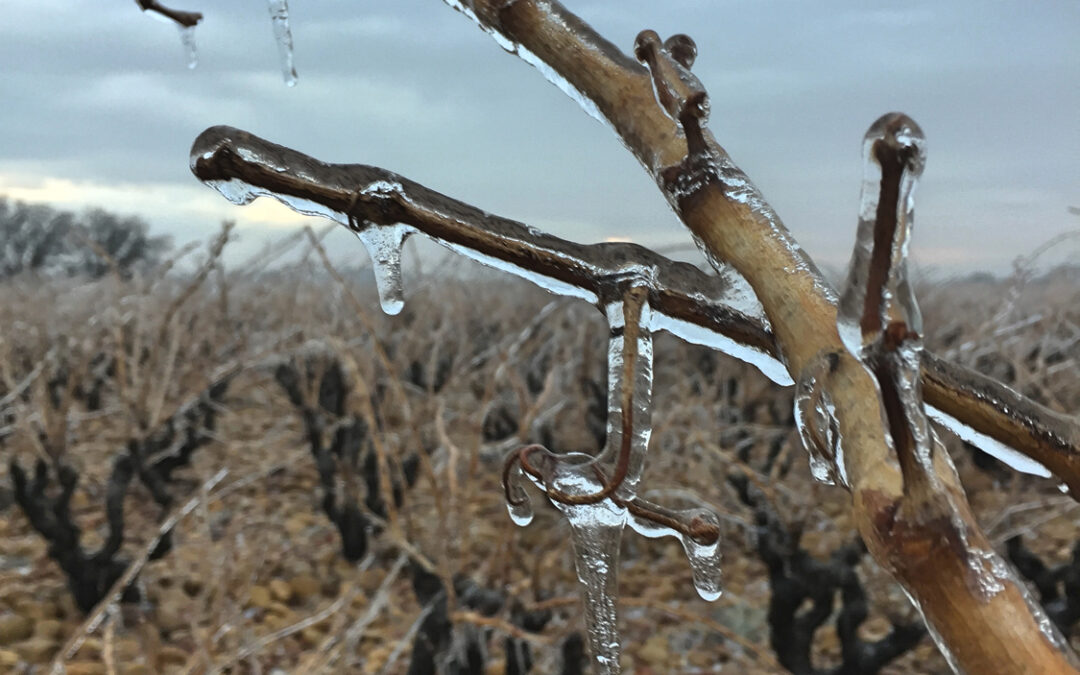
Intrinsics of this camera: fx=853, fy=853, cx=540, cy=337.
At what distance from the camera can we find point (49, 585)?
1.81 meters

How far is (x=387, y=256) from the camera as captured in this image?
30 centimetres

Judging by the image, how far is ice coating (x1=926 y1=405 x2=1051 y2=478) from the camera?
0.28 meters

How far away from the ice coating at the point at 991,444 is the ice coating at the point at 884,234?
11 cm

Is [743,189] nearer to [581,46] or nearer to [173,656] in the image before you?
[581,46]

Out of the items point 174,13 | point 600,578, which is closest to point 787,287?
point 600,578

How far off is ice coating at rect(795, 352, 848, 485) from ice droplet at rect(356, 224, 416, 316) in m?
0.13

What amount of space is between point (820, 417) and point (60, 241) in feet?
18.2

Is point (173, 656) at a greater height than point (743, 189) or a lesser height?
lesser


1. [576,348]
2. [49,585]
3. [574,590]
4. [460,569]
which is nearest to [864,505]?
[460,569]

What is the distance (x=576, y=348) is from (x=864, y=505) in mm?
2383

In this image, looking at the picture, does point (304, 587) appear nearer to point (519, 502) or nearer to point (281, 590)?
point (281, 590)

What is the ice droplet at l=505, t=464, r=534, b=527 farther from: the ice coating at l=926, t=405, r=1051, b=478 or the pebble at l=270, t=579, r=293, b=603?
the pebble at l=270, t=579, r=293, b=603

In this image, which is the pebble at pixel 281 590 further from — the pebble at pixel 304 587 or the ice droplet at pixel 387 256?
the ice droplet at pixel 387 256

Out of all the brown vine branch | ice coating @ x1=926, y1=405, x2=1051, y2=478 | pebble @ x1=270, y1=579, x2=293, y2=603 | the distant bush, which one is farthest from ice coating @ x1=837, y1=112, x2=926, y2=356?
the distant bush
